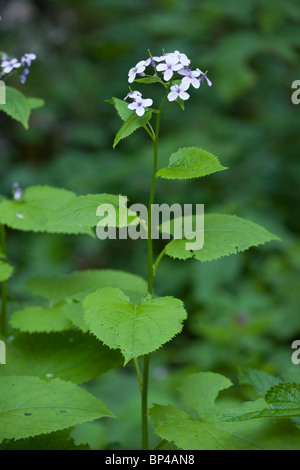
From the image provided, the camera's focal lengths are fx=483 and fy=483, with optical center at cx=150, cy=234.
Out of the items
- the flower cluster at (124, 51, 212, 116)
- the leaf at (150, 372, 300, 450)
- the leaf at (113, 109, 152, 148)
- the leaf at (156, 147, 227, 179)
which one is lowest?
the leaf at (150, 372, 300, 450)

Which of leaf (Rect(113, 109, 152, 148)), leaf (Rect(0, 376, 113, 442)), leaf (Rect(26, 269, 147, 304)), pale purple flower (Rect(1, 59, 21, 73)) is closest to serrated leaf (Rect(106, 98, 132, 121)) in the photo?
leaf (Rect(113, 109, 152, 148))

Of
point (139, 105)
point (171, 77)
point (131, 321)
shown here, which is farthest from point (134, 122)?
point (131, 321)

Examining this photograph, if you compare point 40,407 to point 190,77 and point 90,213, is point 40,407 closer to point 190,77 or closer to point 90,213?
point 90,213

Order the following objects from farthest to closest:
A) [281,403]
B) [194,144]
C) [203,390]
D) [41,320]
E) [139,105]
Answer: [194,144] → [41,320] → [203,390] → [139,105] → [281,403]

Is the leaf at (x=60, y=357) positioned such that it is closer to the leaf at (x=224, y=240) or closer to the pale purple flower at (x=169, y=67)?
the leaf at (x=224, y=240)

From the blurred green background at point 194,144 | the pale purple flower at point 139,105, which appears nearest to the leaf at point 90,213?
the pale purple flower at point 139,105

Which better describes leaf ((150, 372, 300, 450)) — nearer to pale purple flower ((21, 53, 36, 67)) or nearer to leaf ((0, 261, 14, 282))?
leaf ((0, 261, 14, 282))
